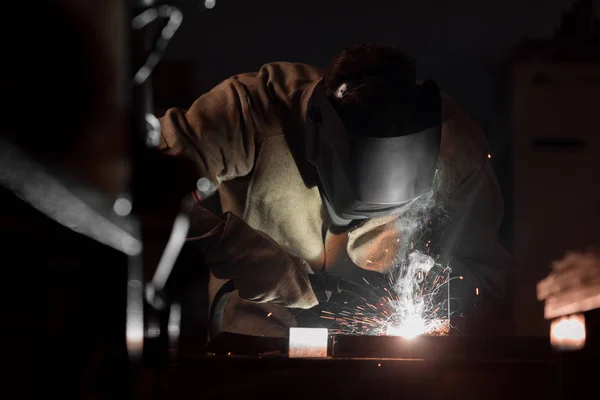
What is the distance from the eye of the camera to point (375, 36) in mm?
2320

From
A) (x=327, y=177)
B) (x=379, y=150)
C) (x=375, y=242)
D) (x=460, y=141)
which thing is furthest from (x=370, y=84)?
(x=375, y=242)

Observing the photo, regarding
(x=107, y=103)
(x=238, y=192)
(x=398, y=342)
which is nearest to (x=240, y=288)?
(x=238, y=192)

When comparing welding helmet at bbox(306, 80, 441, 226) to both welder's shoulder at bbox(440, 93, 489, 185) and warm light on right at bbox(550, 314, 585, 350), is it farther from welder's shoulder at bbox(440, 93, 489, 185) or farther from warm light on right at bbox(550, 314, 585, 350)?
warm light on right at bbox(550, 314, 585, 350)

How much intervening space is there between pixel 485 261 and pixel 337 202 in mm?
605

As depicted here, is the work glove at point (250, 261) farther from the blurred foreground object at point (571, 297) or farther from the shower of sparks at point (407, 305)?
the blurred foreground object at point (571, 297)

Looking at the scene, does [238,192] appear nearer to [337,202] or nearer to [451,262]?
[337,202]

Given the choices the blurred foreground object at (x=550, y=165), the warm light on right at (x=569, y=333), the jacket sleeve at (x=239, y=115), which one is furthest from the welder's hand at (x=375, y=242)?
the warm light on right at (x=569, y=333)

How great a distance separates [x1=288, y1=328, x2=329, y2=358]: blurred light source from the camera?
1772 millimetres

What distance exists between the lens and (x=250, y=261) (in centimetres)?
226

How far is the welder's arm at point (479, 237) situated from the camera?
242 cm

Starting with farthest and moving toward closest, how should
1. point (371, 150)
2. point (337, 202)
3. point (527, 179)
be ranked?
point (527, 179) → point (337, 202) → point (371, 150)

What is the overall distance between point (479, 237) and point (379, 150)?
1.97 ft

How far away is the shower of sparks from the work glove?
0.65ft

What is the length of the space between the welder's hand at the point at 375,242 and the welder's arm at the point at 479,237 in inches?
7.4
